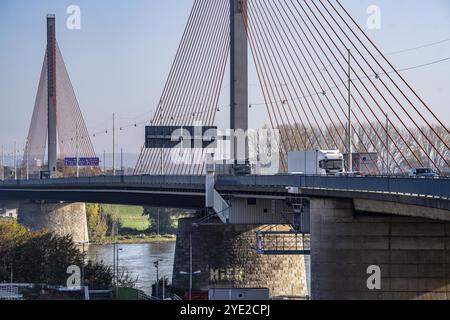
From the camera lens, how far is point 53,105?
10050 cm

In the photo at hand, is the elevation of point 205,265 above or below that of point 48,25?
below

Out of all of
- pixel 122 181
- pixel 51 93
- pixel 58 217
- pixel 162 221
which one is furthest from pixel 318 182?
pixel 162 221

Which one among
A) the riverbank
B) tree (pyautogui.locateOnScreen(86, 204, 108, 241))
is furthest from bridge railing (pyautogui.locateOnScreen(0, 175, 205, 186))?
the riverbank

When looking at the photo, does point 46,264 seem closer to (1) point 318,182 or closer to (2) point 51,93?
(1) point 318,182

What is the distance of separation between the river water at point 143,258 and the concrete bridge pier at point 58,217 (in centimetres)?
205

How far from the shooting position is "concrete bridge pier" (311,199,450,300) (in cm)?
3600

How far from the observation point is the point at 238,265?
56719 mm

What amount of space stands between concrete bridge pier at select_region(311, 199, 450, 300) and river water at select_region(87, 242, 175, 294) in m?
18.3

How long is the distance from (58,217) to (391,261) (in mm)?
63405

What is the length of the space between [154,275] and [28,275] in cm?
1055

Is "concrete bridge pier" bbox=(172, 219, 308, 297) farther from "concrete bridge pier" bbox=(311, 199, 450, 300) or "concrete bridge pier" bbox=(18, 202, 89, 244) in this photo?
"concrete bridge pier" bbox=(18, 202, 89, 244)

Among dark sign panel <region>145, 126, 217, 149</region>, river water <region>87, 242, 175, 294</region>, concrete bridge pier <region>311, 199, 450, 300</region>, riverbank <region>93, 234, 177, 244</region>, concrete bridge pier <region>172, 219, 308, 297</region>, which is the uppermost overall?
dark sign panel <region>145, 126, 217, 149</region>
